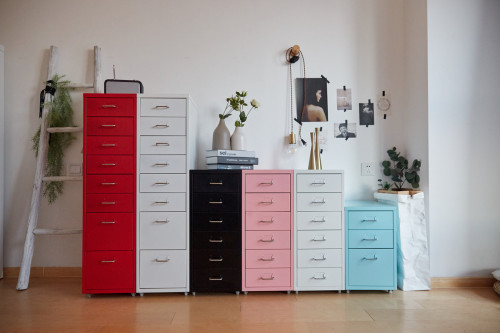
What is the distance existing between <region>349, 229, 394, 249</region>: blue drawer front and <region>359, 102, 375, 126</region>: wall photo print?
3.37ft

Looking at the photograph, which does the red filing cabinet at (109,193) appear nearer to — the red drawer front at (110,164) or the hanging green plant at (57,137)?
the red drawer front at (110,164)

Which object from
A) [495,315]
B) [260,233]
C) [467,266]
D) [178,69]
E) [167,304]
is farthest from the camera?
[178,69]

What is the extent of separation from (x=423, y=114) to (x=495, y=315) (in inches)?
60.7

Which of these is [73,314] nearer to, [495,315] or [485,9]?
[495,315]

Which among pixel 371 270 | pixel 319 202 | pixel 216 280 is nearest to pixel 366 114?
pixel 319 202

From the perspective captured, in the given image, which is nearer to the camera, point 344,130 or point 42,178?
point 42,178

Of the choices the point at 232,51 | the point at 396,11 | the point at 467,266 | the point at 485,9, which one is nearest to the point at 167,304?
the point at 232,51

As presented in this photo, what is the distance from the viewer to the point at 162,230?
2.42 meters

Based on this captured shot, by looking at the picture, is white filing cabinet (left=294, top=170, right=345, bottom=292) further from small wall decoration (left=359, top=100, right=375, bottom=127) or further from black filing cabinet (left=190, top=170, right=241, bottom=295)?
small wall decoration (left=359, top=100, right=375, bottom=127)

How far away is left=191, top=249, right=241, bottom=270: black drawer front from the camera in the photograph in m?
2.43

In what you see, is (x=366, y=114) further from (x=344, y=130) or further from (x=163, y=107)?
(x=163, y=107)

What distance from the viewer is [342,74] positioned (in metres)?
2.96

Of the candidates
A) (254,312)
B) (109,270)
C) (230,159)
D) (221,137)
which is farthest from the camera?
(221,137)

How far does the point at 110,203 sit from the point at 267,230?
47.5 inches
